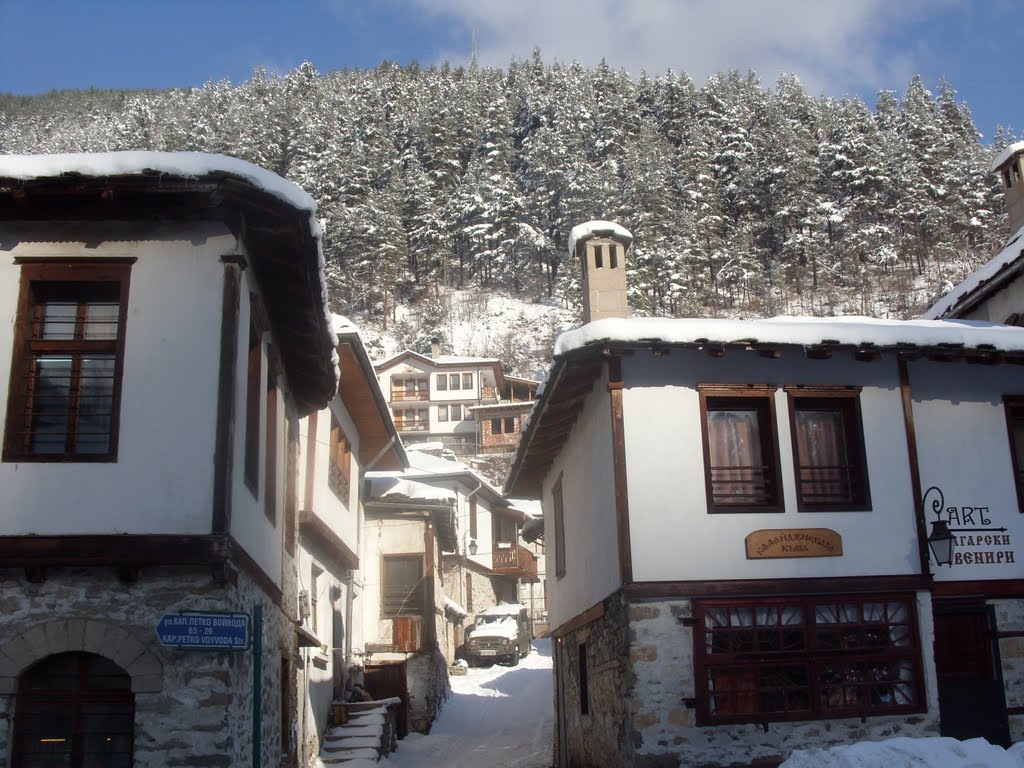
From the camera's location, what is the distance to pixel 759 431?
13.4 metres

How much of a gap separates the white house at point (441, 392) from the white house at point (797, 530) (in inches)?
2224

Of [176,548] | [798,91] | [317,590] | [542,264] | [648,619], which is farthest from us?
[798,91]

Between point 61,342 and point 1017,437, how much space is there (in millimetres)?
12451

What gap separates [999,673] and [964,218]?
64.9 metres

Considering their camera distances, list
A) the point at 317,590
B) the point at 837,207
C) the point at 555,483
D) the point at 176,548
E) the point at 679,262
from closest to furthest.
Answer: the point at 176,548
the point at 317,590
the point at 555,483
the point at 679,262
the point at 837,207

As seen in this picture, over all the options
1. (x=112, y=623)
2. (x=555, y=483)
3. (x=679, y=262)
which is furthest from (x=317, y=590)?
(x=679, y=262)

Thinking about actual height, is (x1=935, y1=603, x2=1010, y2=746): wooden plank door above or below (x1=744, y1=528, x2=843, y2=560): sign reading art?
below

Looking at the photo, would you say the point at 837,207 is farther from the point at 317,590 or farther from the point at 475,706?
the point at 317,590

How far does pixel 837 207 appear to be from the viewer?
75.1 meters

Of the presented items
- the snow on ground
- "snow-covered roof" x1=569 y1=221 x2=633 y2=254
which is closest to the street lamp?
"snow-covered roof" x1=569 y1=221 x2=633 y2=254

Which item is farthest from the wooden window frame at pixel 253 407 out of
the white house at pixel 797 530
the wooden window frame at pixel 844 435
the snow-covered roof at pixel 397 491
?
the snow-covered roof at pixel 397 491

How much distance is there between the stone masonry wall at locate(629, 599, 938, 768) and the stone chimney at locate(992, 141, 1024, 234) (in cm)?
1208

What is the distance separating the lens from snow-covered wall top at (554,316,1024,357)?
488 inches

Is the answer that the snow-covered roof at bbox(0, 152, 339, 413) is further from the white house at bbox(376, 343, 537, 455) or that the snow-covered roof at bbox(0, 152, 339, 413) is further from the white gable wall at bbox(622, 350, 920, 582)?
the white house at bbox(376, 343, 537, 455)
